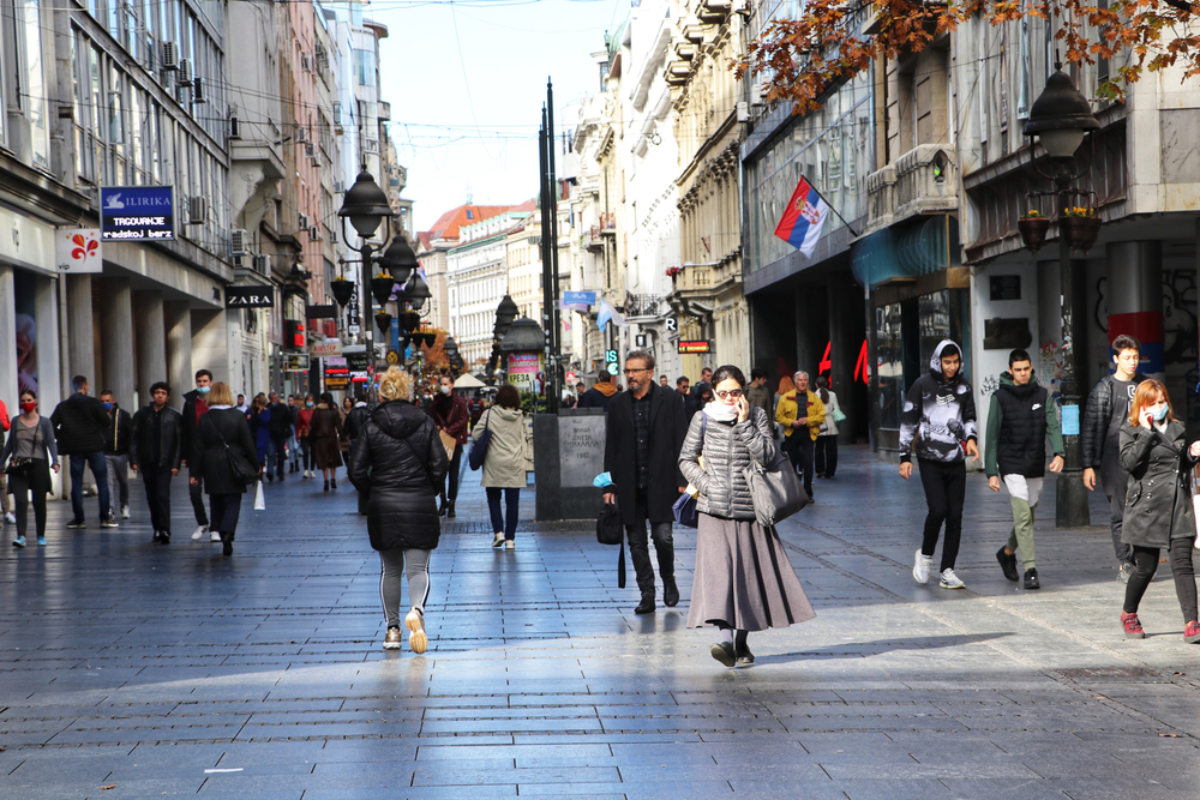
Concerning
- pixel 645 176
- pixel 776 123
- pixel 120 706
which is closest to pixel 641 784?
pixel 120 706

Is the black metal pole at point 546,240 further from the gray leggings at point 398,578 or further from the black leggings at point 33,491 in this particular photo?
the gray leggings at point 398,578

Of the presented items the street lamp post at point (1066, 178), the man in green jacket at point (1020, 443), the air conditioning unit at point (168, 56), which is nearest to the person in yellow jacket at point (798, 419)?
the street lamp post at point (1066, 178)

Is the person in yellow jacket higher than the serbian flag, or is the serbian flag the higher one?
the serbian flag

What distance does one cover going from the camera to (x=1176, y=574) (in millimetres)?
8820

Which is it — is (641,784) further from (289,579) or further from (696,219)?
(696,219)

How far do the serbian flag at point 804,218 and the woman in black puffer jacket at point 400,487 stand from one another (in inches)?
858

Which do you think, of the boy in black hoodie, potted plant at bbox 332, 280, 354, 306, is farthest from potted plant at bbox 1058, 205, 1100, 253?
potted plant at bbox 332, 280, 354, 306

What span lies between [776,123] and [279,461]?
1599 cm

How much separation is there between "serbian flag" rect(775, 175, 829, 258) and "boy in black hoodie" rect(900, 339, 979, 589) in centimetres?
1924

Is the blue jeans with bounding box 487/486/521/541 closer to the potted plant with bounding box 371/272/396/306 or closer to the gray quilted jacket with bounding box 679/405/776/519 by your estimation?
the potted plant with bounding box 371/272/396/306

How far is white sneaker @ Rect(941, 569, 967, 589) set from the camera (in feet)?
36.6

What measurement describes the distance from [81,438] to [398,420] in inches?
421

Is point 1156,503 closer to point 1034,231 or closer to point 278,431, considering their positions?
point 1034,231

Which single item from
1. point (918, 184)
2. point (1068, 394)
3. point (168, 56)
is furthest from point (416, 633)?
point (168, 56)
